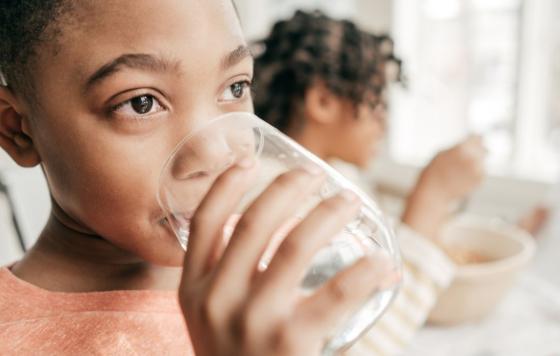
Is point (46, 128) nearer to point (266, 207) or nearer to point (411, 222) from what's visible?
point (266, 207)

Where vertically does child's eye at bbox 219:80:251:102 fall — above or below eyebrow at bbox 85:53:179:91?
below

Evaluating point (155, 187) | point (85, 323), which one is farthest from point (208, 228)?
point (85, 323)

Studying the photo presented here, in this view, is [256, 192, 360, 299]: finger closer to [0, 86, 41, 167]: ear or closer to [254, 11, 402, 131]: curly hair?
[0, 86, 41, 167]: ear

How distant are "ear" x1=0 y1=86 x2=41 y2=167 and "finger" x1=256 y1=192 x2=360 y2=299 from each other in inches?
14.2

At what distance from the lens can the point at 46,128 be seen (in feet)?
1.69

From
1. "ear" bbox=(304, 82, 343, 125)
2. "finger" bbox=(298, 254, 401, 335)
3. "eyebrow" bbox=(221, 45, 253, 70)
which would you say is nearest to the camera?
"finger" bbox=(298, 254, 401, 335)

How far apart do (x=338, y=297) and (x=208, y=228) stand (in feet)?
0.28

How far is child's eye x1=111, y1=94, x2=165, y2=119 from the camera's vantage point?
1.57 ft

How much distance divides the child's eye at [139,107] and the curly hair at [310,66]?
795mm

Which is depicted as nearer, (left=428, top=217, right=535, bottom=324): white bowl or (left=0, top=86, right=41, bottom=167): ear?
(left=0, top=86, right=41, bottom=167): ear

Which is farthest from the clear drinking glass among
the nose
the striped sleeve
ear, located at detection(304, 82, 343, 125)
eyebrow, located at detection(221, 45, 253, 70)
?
ear, located at detection(304, 82, 343, 125)

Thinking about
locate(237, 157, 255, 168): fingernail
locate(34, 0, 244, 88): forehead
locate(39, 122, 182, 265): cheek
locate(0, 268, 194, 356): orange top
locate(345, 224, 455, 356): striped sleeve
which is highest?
locate(34, 0, 244, 88): forehead

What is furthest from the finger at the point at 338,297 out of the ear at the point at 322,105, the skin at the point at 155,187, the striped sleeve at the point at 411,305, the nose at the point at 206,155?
the ear at the point at 322,105

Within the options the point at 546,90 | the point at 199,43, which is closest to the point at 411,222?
the point at 199,43
